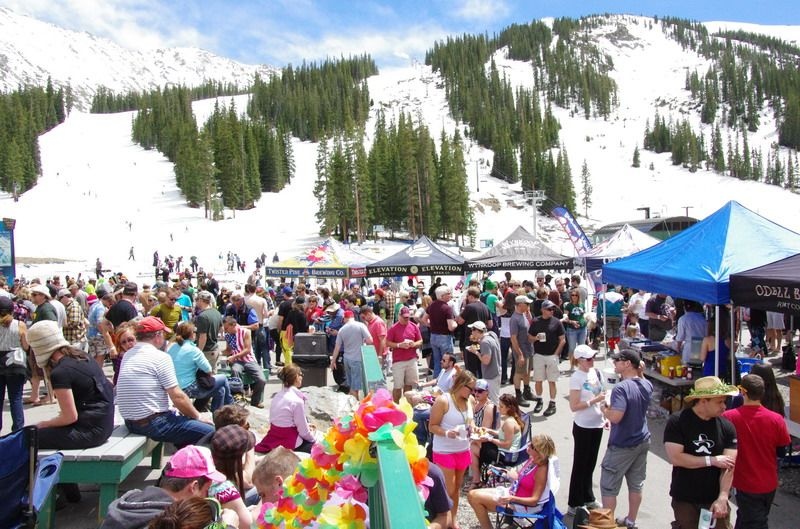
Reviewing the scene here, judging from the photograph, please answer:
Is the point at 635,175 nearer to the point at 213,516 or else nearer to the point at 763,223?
the point at 763,223

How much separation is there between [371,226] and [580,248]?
153 feet

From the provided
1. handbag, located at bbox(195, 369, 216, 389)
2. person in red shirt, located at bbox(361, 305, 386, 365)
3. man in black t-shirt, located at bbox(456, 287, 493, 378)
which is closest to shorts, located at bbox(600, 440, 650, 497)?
man in black t-shirt, located at bbox(456, 287, 493, 378)

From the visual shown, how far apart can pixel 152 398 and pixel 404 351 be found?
12.3 ft

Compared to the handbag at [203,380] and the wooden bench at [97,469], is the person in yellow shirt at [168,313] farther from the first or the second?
the wooden bench at [97,469]

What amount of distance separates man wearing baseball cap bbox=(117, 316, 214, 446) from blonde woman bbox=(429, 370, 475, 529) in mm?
1808

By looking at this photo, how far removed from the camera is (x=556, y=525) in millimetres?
4156

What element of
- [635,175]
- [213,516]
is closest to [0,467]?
[213,516]

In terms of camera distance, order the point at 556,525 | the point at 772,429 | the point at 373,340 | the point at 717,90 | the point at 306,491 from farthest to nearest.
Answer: the point at 717,90 < the point at 373,340 < the point at 556,525 < the point at 772,429 < the point at 306,491

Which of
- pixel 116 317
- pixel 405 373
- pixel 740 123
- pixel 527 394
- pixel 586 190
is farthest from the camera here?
pixel 740 123

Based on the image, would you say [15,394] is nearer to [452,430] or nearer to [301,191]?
[452,430]

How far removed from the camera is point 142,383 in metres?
4.37

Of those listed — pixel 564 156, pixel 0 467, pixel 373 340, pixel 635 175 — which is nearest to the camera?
pixel 0 467

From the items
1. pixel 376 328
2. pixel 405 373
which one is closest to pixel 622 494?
pixel 405 373

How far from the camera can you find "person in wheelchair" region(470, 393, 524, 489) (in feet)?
17.4
